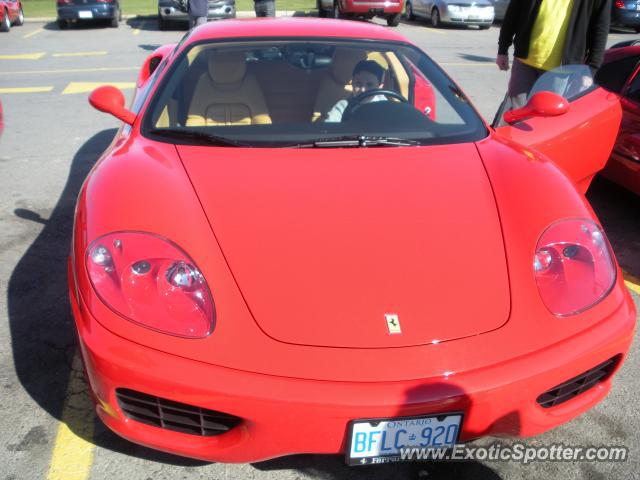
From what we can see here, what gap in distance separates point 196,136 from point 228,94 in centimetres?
64

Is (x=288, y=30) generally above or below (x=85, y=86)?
above

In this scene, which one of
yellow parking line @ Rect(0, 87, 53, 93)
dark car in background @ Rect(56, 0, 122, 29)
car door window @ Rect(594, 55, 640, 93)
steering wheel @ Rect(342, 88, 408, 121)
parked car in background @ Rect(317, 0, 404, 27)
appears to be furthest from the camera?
parked car in background @ Rect(317, 0, 404, 27)

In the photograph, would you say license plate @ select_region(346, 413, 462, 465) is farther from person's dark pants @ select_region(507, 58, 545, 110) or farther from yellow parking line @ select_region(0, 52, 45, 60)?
yellow parking line @ select_region(0, 52, 45, 60)

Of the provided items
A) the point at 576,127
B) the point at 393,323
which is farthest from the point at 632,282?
the point at 393,323

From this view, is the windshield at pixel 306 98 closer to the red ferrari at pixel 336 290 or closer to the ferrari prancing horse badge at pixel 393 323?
the red ferrari at pixel 336 290

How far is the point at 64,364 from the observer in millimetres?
2590

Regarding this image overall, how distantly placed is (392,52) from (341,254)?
1549 millimetres

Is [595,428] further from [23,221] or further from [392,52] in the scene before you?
[23,221]

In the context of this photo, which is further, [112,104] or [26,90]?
[26,90]

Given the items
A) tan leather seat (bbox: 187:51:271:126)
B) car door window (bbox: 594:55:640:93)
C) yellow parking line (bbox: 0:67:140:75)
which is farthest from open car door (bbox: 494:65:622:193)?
yellow parking line (bbox: 0:67:140:75)

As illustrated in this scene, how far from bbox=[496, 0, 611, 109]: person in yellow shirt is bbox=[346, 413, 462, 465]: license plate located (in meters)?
2.71

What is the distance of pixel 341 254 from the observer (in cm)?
195

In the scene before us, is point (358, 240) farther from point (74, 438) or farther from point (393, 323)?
point (74, 438)

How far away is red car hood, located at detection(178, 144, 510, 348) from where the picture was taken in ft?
5.85
